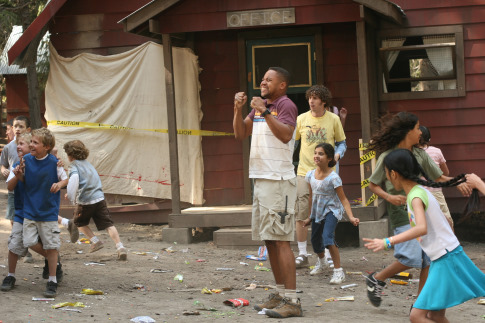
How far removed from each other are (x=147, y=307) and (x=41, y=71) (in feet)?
23.9

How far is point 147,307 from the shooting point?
6.75 m

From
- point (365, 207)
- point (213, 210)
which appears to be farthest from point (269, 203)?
point (213, 210)

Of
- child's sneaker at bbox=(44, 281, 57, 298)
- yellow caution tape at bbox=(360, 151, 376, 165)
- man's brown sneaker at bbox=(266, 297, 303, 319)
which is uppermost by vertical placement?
yellow caution tape at bbox=(360, 151, 376, 165)

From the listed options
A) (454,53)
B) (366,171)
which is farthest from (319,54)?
(366,171)

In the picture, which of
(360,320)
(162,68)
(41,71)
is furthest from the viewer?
(41,71)

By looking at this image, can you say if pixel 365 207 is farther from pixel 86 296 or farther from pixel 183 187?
pixel 86 296

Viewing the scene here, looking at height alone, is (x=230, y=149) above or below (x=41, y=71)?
below

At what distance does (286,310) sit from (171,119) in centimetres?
513

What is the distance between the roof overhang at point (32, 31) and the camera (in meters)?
11.1

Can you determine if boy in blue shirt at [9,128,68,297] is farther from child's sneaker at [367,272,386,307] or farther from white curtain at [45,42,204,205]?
white curtain at [45,42,204,205]

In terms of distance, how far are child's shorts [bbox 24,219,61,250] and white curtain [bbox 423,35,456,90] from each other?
6565 millimetres

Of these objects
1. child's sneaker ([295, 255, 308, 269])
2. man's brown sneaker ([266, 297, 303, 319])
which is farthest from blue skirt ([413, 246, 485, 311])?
child's sneaker ([295, 255, 308, 269])

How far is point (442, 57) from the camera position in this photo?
11.3m

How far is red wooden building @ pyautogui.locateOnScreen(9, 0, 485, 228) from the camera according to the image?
1049 cm
